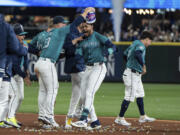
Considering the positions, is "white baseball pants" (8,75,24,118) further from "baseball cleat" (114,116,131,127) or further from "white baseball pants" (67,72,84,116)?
"baseball cleat" (114,116,131,127)

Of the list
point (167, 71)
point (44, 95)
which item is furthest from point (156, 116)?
point (167, 71)

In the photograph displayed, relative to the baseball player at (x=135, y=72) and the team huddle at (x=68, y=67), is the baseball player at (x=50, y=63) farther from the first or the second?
the baseball player at (x=135, y=72)

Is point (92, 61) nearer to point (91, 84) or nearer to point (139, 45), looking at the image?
point (91, 84)

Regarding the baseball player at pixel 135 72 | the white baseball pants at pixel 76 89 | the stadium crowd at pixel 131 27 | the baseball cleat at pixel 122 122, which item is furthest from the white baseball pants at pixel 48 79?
the stadium crowd at pixel 131 27

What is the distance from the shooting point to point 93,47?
9.98 meters

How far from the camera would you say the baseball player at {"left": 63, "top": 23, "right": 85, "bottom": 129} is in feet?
31.9

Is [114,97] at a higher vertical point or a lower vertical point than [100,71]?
lower

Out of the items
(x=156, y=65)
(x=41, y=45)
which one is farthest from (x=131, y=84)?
(x=156, y=65)

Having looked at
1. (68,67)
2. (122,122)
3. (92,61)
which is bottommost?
(122,122)

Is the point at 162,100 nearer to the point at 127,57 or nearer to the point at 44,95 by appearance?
the point at 127,57

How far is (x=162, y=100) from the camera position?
16.3 m

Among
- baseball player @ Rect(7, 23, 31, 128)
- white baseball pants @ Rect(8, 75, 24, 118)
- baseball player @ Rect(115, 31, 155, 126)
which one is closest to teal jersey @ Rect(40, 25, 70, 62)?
baseball player @ Rect(7, 23, 31, 128)

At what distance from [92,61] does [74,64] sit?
0.32 m

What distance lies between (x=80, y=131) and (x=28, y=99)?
6.62 meters
